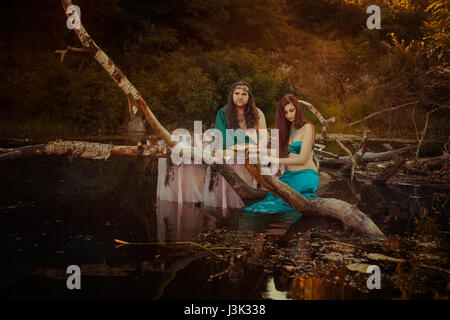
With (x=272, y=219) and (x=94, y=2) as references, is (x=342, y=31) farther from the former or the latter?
(x=272, y=219)

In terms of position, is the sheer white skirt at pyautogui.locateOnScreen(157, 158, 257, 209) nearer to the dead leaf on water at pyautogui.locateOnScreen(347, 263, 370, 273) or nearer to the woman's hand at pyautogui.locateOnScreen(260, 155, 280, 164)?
the woman's hand at pyautogui.locateOnScreen(260, 155, 280, 164)

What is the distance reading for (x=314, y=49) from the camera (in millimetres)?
24062

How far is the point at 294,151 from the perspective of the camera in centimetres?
553

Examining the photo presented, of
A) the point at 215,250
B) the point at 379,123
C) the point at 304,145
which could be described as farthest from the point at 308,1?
the point at 215,250

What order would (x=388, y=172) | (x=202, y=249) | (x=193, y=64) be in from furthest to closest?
(x=193, y=64) < (x=388, y=172) < (x=202, y=249)

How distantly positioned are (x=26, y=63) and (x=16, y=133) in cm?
479

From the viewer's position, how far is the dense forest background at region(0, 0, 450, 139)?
1686 centimetres

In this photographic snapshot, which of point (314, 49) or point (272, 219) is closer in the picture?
point (272, 219)

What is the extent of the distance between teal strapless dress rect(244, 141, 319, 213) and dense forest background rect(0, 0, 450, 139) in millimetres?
8079

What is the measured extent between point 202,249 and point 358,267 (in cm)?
131

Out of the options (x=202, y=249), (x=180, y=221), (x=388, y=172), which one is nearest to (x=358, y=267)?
(x=202, y=249)

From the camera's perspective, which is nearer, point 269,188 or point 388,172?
A: point 269,188

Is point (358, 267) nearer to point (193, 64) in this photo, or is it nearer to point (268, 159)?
point (268, 159)

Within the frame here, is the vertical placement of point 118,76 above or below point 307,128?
above
